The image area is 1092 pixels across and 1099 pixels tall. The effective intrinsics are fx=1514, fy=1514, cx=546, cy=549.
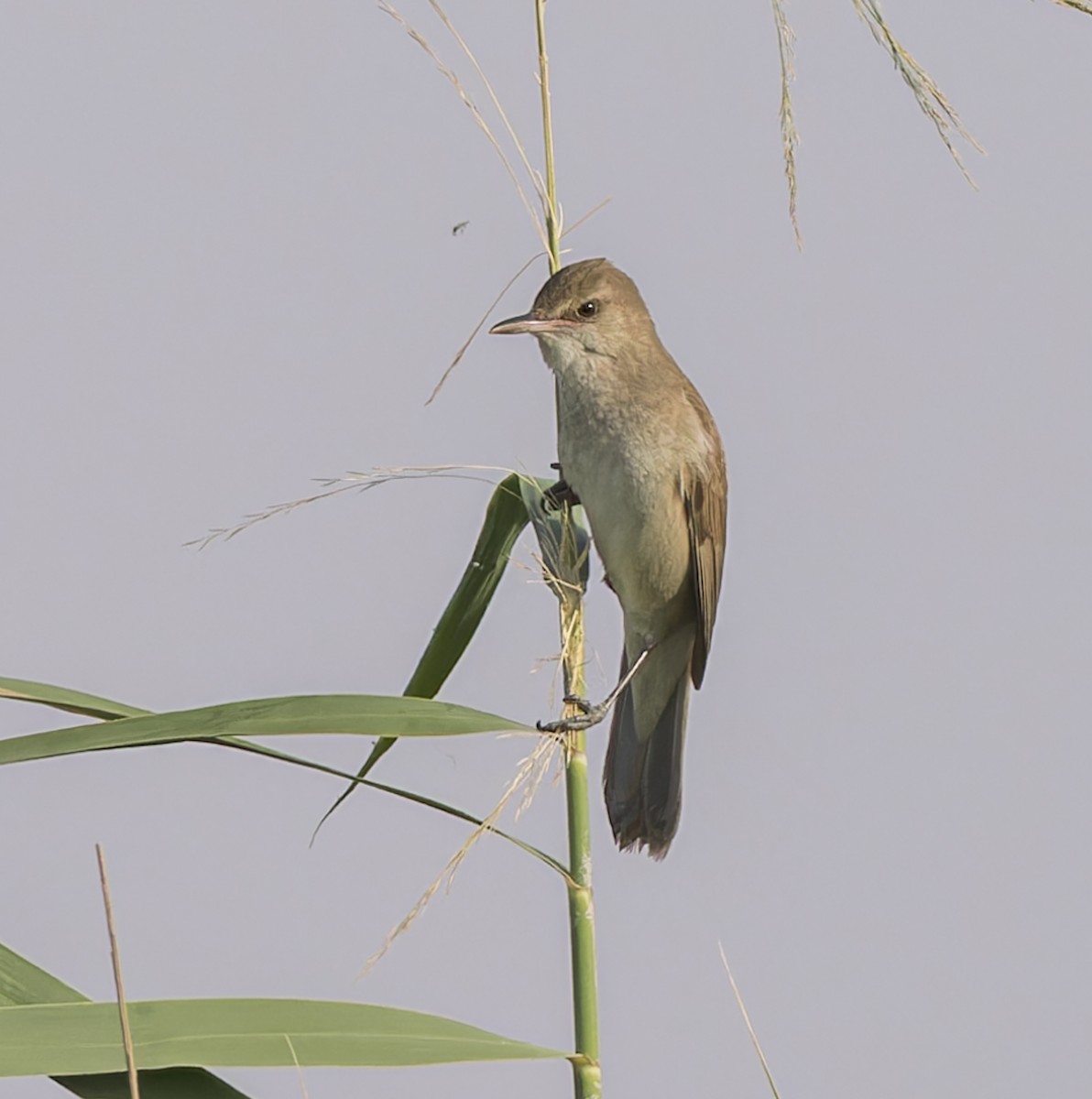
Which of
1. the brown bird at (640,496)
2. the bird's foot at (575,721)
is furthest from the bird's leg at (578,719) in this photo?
the brown bird at (640,496)

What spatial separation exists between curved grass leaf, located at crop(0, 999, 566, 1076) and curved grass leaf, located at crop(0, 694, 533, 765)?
251 millimetres

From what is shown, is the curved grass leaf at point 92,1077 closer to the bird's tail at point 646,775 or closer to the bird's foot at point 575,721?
the bird's foot at point 575,721

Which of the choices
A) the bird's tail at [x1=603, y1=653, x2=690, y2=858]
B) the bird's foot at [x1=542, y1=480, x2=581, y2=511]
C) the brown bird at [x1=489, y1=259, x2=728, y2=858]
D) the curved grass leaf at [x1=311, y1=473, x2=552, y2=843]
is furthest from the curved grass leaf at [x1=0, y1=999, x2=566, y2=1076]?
the bird's tail at [x1=603, y1=653, x2=690, y2=858]

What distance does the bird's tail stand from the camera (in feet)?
9.89

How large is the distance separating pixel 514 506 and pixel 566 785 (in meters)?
0.47

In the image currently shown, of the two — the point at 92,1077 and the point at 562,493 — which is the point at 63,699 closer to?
the point at 92,1077

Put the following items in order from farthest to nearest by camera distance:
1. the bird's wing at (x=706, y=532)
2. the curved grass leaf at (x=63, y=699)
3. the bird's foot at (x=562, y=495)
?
the bird's wing at (x=706, y=532), the bird's foot at (x=562, y=495), the curved grass leaf at (x=63, y=699)

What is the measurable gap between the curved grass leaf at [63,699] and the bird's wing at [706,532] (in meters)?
1.51

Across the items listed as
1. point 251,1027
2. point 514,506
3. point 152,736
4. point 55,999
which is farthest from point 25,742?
point 514,506

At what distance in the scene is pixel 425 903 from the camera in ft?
5.02

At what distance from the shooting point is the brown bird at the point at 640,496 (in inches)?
109

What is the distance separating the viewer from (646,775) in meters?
3.10

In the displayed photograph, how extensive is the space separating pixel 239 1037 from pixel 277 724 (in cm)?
29

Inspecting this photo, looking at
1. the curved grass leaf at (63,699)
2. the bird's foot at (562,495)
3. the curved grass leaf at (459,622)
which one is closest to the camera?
the curved grass leaf at (63,699)
